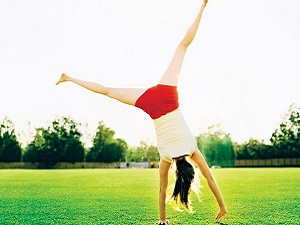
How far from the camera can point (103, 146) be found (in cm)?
7512

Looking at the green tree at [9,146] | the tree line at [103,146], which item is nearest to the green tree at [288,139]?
the tree line at [103,146]

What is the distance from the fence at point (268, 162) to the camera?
63.0m

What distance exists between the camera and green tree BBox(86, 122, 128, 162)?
240 feet

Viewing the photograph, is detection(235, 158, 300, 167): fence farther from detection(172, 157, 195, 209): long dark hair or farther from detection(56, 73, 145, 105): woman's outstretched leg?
detection(56, 73, 145, 105): woman's outstretched leg

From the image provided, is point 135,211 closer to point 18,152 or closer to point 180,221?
point 180,221

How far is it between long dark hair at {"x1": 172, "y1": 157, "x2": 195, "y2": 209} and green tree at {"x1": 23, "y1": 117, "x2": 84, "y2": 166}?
67.4 meters

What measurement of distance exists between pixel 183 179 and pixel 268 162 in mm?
63136

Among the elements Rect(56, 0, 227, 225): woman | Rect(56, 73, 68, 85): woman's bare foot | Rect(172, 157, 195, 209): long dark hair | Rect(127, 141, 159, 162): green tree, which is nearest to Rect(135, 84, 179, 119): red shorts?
Rect(56, 0, 227, 225): woman

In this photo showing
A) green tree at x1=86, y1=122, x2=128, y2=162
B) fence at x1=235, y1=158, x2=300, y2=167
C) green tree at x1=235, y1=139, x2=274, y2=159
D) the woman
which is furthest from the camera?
green tree at x1=86, y1=122, x2=128, y2=162

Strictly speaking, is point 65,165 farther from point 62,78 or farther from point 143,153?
point 62,78

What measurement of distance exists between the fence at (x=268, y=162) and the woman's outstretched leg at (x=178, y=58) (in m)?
61.6

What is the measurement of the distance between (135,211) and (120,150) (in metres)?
70.2

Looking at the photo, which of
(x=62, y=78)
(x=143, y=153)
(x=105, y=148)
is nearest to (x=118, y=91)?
(x=62, y=78)

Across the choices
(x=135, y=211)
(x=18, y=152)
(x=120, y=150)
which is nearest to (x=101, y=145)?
(x=120, y=150)
